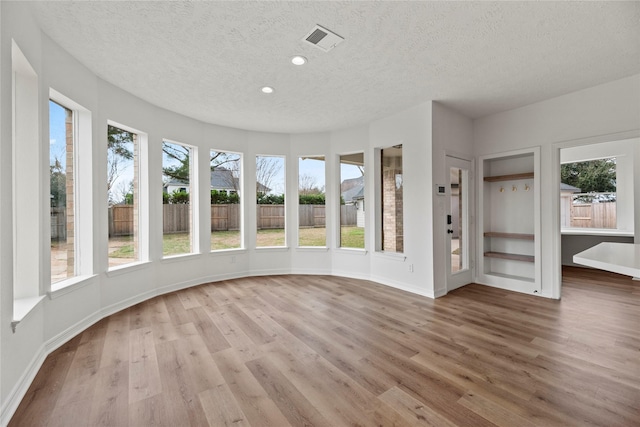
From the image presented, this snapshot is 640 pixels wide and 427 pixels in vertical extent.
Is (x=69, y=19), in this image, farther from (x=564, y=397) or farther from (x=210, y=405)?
(x=564, y=397)

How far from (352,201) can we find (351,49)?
3021 mm

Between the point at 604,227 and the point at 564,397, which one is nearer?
the point at 564,397

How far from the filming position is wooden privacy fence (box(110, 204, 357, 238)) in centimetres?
380

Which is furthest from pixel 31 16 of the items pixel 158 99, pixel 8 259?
pixel 8 259

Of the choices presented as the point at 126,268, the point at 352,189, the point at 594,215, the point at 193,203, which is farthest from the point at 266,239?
the point at 594,215

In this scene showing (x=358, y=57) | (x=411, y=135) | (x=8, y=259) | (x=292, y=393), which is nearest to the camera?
(x=8, y=259)

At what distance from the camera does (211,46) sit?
2.65m

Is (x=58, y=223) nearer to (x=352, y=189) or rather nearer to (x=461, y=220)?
(x=352, y=189)

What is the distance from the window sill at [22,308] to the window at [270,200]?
135 inches

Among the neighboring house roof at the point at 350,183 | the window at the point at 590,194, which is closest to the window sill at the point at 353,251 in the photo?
the neighboring house roof at the point at 350,183

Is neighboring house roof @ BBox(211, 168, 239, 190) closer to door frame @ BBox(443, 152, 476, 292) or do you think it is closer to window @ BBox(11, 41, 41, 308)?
window @ BBox(11, 41, 41, 308)

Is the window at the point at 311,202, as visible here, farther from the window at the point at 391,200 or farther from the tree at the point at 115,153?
the tree at the point at 115,153

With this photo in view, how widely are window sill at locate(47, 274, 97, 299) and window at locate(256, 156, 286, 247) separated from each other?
280cm

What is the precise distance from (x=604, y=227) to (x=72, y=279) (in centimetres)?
968
